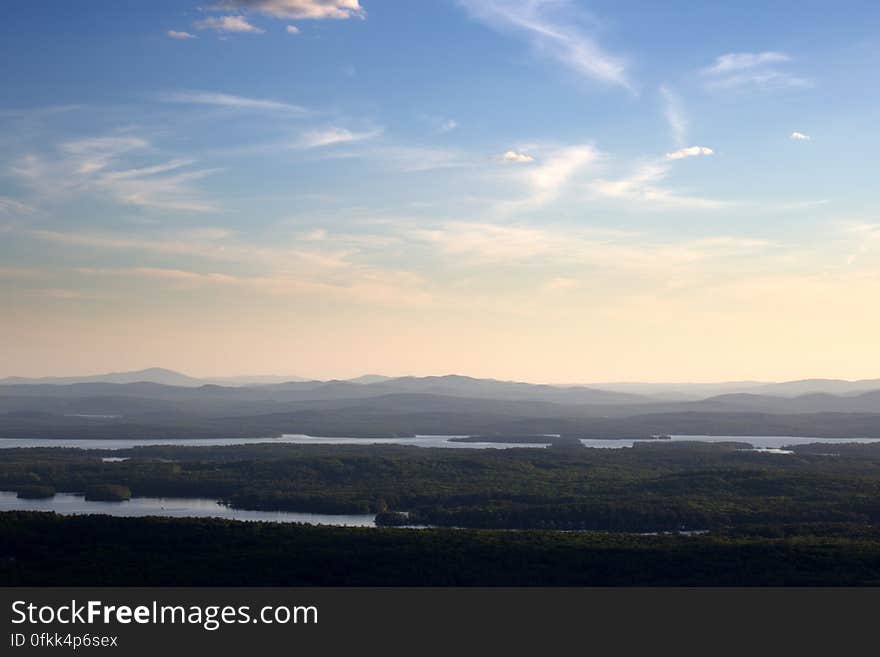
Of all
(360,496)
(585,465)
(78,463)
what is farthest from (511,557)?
(78,463)

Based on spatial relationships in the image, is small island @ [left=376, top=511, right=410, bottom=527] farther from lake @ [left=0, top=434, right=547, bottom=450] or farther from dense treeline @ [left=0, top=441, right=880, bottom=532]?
lake @ [left=0, top=434, right=547, bottom=450]

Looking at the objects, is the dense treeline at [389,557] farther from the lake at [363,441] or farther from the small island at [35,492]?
the lake at [363,441]

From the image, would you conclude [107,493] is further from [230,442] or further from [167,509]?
[230,442]

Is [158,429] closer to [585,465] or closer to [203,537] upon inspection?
[585,465]
